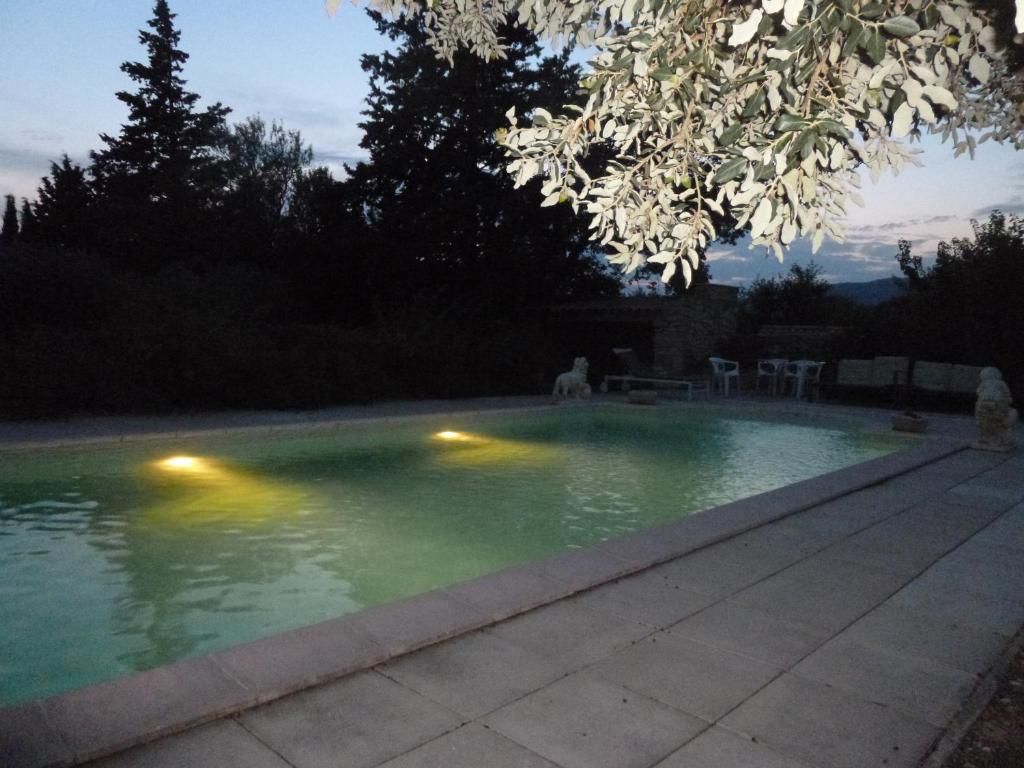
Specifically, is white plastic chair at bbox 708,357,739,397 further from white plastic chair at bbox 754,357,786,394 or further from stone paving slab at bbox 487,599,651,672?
stone paving slab at bbox 487,599,651,672

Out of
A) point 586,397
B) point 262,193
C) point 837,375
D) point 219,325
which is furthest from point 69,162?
point 837,375

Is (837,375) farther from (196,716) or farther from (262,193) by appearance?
(262,193)

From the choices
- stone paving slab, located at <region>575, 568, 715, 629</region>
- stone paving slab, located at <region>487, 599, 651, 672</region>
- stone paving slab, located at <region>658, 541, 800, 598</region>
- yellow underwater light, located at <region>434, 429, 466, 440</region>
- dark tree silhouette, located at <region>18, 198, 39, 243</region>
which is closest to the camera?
stone paving slab, located at <region>487, 599, 651, 672</region>

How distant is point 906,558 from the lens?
4.52m

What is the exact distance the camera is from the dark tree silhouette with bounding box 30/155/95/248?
91.3ft

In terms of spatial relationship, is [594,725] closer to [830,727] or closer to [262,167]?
[830,727]

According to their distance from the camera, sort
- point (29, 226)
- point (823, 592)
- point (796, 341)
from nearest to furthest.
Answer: point (823, 592), point (796, 341), point (29, 226)

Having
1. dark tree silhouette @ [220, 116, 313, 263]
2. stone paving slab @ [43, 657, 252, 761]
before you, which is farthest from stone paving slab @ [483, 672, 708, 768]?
dark tree silhouette @ [220, 116, 313, 263]

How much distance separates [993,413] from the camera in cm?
860

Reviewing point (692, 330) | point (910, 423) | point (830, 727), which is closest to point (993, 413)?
point (910, 423)

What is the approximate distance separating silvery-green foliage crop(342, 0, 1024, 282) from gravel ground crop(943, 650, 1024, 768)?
6.22 ft

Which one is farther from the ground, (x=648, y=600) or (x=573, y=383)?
(x=573, y=383)

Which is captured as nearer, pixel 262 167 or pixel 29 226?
pixel 29 226

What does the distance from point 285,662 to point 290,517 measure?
361 cm
